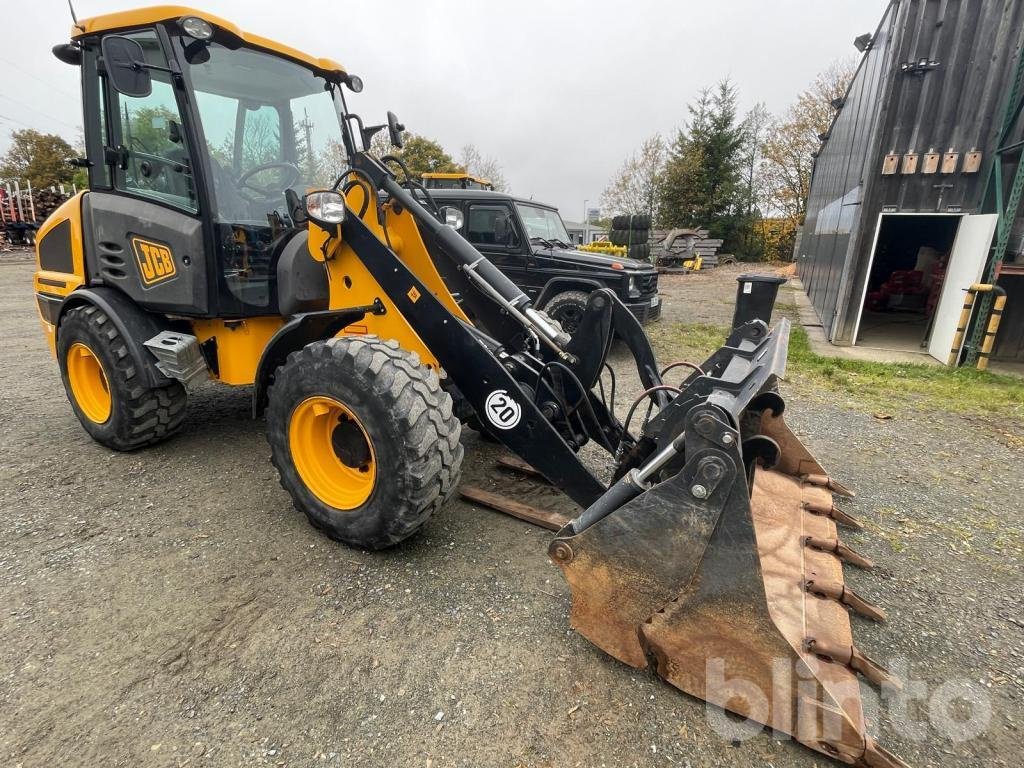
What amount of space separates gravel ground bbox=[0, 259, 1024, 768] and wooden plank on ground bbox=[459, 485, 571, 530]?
6cm

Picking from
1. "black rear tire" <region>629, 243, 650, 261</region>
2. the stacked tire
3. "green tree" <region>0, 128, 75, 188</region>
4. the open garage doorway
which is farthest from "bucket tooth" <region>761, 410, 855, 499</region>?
"green tree" <region>0, 128, 75, 188</region>

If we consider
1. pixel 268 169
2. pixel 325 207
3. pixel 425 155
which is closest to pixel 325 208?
pixel 325 207

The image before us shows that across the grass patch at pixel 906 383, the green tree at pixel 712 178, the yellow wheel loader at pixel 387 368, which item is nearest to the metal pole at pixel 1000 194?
the grass patch at pixel 906 383

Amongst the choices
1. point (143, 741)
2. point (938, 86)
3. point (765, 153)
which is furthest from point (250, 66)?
point (765, 153)

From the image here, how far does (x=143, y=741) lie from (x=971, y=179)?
9369 mm

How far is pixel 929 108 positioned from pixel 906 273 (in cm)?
546

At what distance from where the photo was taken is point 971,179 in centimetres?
683

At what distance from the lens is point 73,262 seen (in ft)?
12.5

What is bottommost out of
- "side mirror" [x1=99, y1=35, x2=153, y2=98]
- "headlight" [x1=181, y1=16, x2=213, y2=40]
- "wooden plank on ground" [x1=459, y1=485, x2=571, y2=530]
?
"wooden plank on ground" [x1=459, y1=485, x2=571, y2=530]

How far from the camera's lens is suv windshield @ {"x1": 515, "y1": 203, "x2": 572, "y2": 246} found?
7.76 meters

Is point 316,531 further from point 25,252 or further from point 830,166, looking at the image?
point 25,252

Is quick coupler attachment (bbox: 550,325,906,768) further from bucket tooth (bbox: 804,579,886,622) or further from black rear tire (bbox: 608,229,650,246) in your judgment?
black rear tire (bbox: 608,229,650,246)

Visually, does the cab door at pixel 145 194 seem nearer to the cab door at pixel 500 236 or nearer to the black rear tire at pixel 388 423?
the black rear tire at pixel 388 423

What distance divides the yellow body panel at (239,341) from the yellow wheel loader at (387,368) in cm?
1
